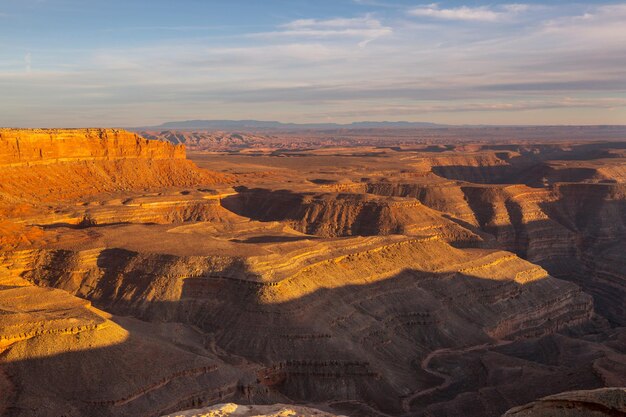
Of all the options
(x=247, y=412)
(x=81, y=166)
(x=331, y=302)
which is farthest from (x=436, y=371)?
(x=81, y=166)

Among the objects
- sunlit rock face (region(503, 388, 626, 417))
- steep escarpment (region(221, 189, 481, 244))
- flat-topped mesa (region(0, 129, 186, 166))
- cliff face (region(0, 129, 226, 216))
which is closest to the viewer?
sunlit rock face (region(503, 388, 626, 417))

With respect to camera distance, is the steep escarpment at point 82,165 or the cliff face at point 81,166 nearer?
the cliff face at point 81,166

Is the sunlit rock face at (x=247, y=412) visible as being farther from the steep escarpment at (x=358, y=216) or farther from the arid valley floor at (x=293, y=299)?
the steep escarpment at (x=358, y=216)

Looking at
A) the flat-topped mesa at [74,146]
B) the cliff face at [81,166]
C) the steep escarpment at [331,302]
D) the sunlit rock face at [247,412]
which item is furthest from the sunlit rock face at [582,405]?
the flat-topped mesa at [74,146]

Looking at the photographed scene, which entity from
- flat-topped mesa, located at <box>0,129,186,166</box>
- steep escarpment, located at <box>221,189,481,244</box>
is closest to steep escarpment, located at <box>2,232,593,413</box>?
steep escarpment, located at <box>221,189,481,244</box>

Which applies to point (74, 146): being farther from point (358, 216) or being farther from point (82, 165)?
point (358, 216)

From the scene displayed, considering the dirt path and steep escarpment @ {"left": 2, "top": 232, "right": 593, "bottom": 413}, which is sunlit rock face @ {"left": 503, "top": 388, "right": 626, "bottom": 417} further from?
the dirt path
